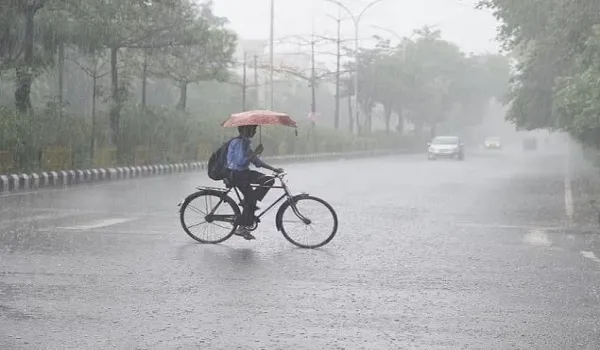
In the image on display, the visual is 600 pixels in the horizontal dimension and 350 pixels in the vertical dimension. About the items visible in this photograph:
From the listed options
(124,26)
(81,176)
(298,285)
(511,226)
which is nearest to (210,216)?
(298,285)

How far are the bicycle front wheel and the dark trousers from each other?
13.6 inches

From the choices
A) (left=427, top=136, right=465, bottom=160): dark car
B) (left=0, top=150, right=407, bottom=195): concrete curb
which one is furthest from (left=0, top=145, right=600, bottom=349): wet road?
(left=427, top=136, right=465, bottom=160): dark car

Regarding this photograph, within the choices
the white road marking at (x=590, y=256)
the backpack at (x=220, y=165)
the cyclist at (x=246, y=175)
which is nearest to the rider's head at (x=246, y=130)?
the cyclist at (x=246, y=175)

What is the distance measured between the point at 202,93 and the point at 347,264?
58.7m

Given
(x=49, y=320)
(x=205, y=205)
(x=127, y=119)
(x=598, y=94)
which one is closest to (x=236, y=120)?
(x=205, y=205)

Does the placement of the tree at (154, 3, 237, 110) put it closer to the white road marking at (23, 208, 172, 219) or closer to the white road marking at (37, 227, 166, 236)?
the white road marking at (23, 208, 172, 219)

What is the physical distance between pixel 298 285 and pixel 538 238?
5562 millimetres

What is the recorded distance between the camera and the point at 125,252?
10477 millimetres

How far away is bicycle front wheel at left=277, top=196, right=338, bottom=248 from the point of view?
11.2 meters

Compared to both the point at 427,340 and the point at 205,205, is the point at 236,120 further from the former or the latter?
the point at 427,340

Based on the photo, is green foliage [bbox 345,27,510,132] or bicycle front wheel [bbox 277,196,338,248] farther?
green foliage [bbox 345,27,510,132]

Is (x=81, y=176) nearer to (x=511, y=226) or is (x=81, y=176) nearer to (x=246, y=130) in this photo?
(x=511, y=226)

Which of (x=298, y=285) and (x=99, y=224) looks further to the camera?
(x=99, y=224)

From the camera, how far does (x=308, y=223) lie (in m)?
11.2
